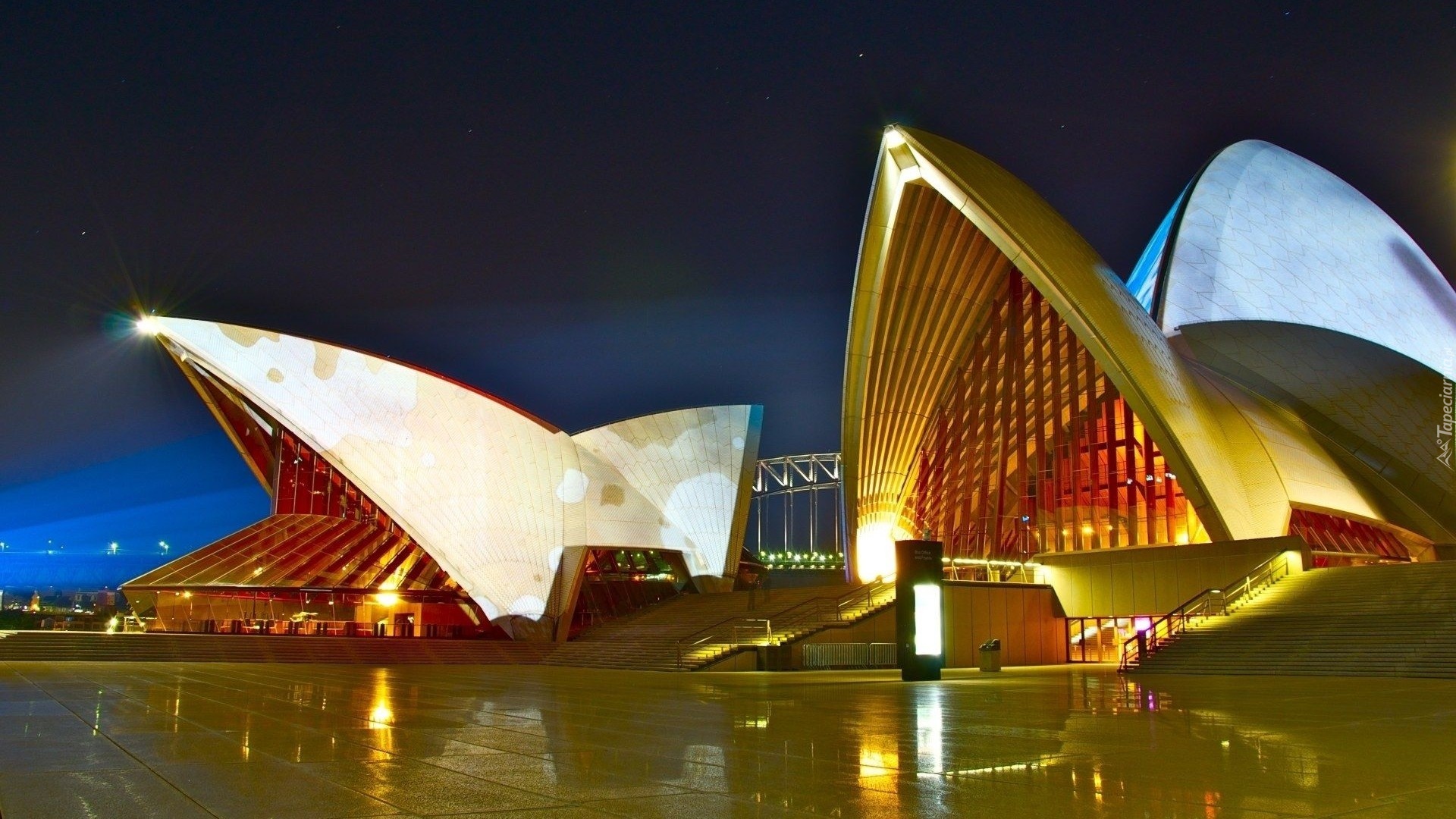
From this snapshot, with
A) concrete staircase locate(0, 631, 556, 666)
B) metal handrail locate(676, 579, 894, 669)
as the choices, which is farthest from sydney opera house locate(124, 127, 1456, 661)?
metal handrail locate(676, 579, 894, 669)

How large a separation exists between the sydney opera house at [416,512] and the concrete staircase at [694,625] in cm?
253

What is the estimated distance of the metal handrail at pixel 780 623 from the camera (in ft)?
89.0

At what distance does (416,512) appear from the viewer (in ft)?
112

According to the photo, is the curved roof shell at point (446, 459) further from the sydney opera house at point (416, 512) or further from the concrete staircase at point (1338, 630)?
the concrete staircase at point (1338, 630)

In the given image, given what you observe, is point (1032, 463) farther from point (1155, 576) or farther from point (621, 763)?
point (621, 763)

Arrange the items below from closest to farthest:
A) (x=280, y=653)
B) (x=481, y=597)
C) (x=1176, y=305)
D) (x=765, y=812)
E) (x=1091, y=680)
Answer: (x=765, y=812) < (x=1091, y=680) < (x=280, y=653) < (x=481, y=597) < (x=1176, y=305)

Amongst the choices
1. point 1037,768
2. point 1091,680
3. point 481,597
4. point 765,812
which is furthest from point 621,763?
point 481,597

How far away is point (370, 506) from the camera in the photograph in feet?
117

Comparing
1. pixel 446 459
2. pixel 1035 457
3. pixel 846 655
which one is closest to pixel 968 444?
pixel 1035 457

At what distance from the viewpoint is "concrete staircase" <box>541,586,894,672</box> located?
89.4ft

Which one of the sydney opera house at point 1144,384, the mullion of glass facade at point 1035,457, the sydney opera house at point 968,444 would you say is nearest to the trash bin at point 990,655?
the sydney opera house at point 968,444

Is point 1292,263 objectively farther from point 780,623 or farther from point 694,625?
point 694,625

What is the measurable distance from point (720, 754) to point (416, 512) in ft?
93.8

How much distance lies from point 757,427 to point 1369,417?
20.4 metres
